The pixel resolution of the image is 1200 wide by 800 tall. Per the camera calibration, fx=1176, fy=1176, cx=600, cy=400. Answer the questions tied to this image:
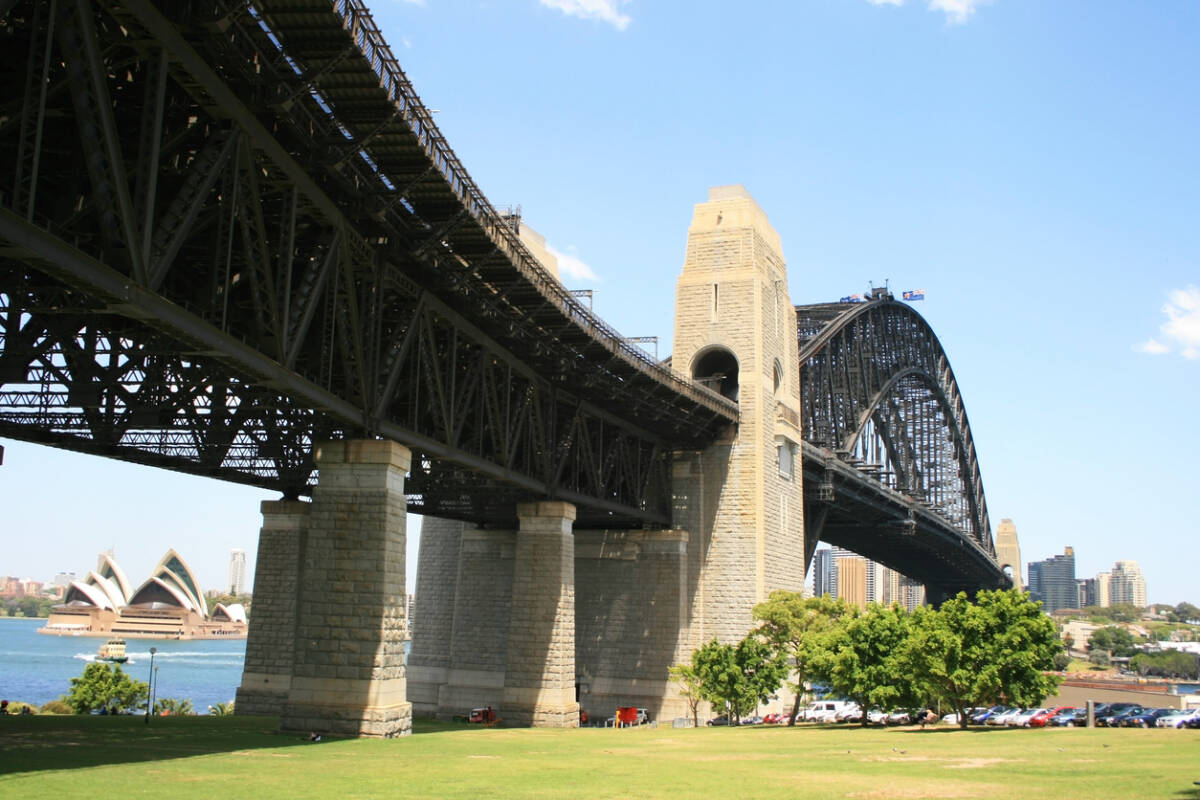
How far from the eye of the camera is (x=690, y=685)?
64812 millimetres

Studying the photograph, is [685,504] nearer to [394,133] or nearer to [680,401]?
[680,401]

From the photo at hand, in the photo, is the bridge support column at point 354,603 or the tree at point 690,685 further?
the tree at point 690,685

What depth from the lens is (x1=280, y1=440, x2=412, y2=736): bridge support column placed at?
3644 centimetres

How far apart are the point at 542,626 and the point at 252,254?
102 feet

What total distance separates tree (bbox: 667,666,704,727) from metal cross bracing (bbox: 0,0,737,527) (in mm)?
15704

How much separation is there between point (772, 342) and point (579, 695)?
25580 mm

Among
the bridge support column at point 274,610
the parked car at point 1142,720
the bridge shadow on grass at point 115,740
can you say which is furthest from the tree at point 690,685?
the bridge shadow on grass at point 115,740

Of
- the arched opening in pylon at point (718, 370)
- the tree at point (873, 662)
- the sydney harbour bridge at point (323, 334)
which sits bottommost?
the tree at point (873, 662)

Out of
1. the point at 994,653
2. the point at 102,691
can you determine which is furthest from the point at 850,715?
the point at 102,691

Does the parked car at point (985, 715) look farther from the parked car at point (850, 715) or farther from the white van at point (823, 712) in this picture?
the white van at point (823, 712)

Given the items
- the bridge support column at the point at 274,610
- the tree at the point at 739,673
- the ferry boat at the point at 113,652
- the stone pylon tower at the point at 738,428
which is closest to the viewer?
the bridge support column at the point at 274,610

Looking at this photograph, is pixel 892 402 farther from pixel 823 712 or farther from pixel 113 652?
pixel 113 652

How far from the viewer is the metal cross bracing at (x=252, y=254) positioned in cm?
2311

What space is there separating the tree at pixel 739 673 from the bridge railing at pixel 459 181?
15298mm
